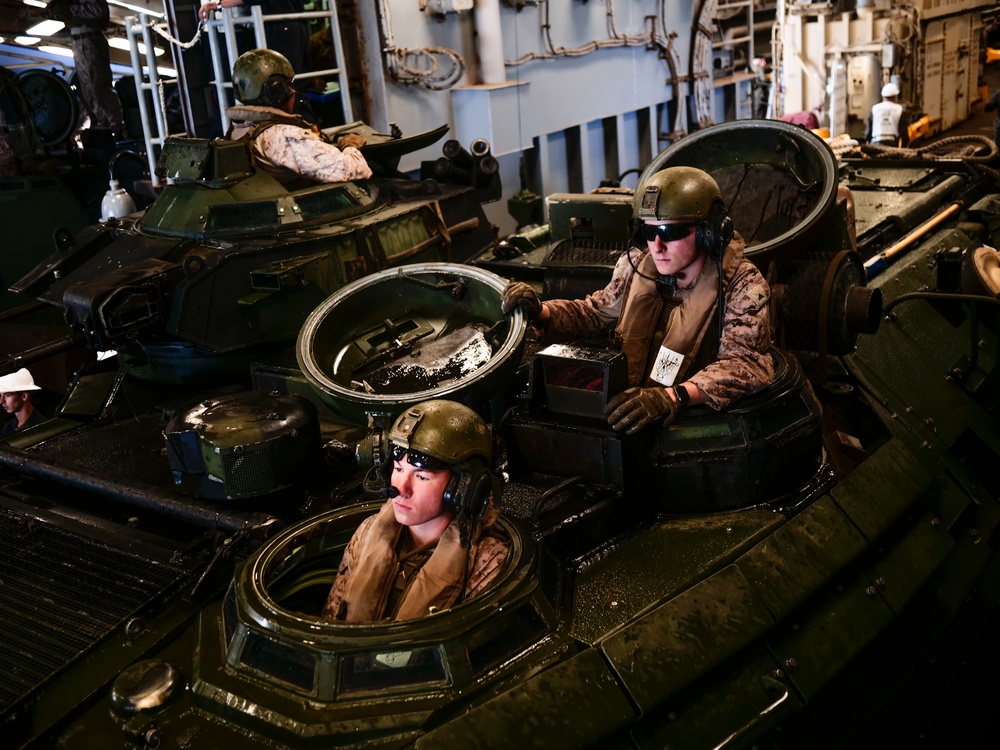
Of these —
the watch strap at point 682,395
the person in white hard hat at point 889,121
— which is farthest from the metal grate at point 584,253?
the person in white hard hat at point 889,121

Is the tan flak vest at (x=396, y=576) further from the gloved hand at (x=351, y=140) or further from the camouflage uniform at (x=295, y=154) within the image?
the gloved hand at (x=351, y=140)

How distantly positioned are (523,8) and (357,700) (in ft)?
Answer: 35.7

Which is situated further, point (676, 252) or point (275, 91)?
point (275, 91)

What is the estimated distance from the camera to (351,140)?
24.4 feet

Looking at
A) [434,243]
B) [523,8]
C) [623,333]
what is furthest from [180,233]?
[523,8]

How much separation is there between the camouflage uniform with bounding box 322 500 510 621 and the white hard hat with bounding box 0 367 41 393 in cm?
350

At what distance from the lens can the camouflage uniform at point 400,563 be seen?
3.60 m

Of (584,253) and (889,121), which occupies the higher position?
(584,253)

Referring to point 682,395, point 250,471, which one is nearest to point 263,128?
point 250,471

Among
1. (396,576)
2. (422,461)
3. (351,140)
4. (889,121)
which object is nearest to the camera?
(422,461)

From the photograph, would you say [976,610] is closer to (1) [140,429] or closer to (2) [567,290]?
(2) [567,290]

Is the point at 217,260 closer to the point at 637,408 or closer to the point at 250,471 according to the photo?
the point at 250,471

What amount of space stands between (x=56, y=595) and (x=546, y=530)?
1813 millimetres

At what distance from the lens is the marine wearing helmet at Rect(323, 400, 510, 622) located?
3.49 metres
